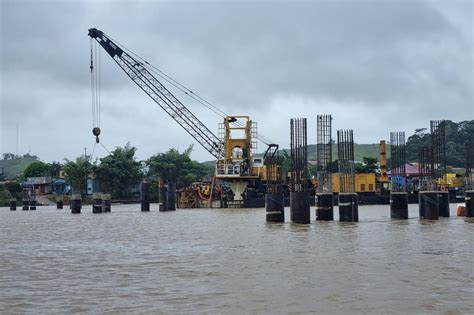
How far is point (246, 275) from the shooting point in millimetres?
12805

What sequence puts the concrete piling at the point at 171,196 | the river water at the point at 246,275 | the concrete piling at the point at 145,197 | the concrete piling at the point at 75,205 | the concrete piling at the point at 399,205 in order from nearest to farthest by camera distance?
the river water at the point at 246,275 → the concrete piling at the point at 399,205 → the concrete piling at the point at 145,197 → the concrete piling at the point at 75,205 → the concrete piling at the point at 171,196

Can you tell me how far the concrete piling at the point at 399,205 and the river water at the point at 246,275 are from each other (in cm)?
1168

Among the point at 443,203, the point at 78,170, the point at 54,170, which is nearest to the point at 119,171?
the point at 78,170

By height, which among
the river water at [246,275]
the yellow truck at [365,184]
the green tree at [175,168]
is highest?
the green tree at [175,168]

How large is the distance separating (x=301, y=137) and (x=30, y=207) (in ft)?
188

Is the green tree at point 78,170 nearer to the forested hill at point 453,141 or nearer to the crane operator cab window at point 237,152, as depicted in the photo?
the crane operator cab window at point 237,152

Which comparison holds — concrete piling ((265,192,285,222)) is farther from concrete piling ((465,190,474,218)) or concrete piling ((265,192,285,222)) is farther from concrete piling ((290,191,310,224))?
concrete piling ((465,190,474,218))

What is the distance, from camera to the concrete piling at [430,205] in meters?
31.7

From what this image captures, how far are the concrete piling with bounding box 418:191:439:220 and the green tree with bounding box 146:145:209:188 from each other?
8902 cm

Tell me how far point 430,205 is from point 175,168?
303 feet

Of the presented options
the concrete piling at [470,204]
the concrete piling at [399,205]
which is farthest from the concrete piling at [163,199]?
the concrete piling at [470,204]

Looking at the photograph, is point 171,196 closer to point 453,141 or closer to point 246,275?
point 246,275

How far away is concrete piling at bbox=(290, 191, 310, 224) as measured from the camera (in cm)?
2861

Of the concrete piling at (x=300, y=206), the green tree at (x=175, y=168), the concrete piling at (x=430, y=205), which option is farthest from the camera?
the green tree at (x=175, y=168)
